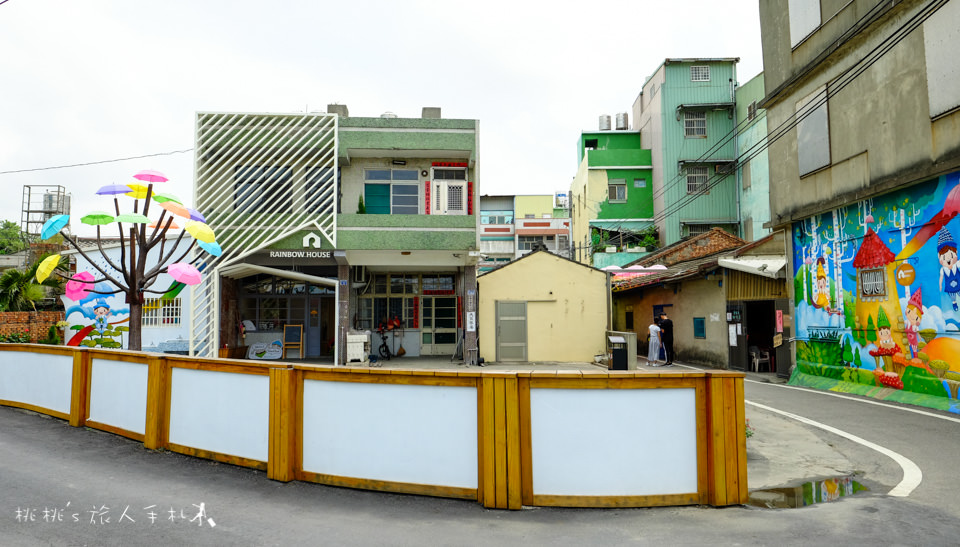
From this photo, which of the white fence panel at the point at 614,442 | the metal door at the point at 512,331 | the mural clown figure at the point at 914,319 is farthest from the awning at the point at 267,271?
the white fence panel at the point at 614,442

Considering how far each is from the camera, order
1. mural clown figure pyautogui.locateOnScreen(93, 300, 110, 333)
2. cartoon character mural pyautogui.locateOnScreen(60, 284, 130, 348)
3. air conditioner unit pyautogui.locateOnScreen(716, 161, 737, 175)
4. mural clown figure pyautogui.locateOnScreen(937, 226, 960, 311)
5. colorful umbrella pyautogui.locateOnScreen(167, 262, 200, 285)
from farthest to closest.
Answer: air conditioner unit pyautogui.locateOnScreen(716, 161, 737, 175) < mural clown figure pyautogui.locateOnScreen(93, 300, 110, 333) < cartoon character mural pyautogui.locateOnScreen(60, 284, 130, 348) < colorful umbrella pyautogui.locateOnScreen(167, 262, 200, 285) < mural clown figure pyautogui.locateOnScreen(937, 226, 960, 311)

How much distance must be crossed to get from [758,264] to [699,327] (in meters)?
3.85

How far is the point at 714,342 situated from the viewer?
1861 centimetres

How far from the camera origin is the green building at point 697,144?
36406mm

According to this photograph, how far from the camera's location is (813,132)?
13.3 metres

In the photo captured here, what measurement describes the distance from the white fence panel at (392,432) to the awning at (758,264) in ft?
42.1

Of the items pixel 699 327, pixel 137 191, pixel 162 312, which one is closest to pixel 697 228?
pixel 699 327

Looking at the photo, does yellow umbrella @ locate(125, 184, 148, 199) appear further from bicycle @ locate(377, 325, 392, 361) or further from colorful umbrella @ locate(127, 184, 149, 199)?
bicycle @ locate(377, 325, 392, 361)

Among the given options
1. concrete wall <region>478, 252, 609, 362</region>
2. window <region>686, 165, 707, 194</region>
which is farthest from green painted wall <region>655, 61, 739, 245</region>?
concrete wall <region>478, 252, 609, 362</region>

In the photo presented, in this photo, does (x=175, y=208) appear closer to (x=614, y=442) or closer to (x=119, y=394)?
(x=119, y=394)

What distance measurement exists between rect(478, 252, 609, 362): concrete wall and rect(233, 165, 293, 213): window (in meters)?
6.87

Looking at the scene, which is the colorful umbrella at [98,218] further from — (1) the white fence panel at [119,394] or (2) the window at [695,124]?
(2) the window at [695,124]

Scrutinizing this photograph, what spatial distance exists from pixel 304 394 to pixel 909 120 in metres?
11.0

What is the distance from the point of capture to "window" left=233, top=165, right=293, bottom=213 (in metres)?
18.8
